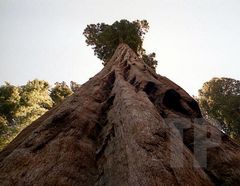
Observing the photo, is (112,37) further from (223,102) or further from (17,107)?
(223,102)

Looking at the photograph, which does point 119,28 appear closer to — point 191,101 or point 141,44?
point 141,44

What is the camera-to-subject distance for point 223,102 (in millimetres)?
26875

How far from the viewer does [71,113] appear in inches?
206

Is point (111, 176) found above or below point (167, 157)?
below

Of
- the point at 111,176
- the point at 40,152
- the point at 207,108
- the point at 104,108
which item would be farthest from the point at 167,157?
the point at 207,108

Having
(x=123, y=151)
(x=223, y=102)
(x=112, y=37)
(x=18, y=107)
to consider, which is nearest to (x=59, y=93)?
(x=18, y=107)

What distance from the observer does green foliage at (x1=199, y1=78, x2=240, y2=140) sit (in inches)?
1014

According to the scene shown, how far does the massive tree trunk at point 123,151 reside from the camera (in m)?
3.10

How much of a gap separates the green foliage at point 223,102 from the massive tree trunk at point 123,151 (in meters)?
21.9

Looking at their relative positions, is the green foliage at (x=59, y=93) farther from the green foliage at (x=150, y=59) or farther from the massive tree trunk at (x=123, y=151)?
the massive tree trunk at (x=123, y=151)

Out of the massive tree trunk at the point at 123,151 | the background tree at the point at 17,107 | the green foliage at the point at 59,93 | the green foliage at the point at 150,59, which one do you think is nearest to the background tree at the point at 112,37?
the green foliage at the point at 150,59

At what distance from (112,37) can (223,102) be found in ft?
47.4

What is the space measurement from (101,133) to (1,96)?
1585 cm

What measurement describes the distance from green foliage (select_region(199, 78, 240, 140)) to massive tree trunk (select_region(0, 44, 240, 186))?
2187cm
